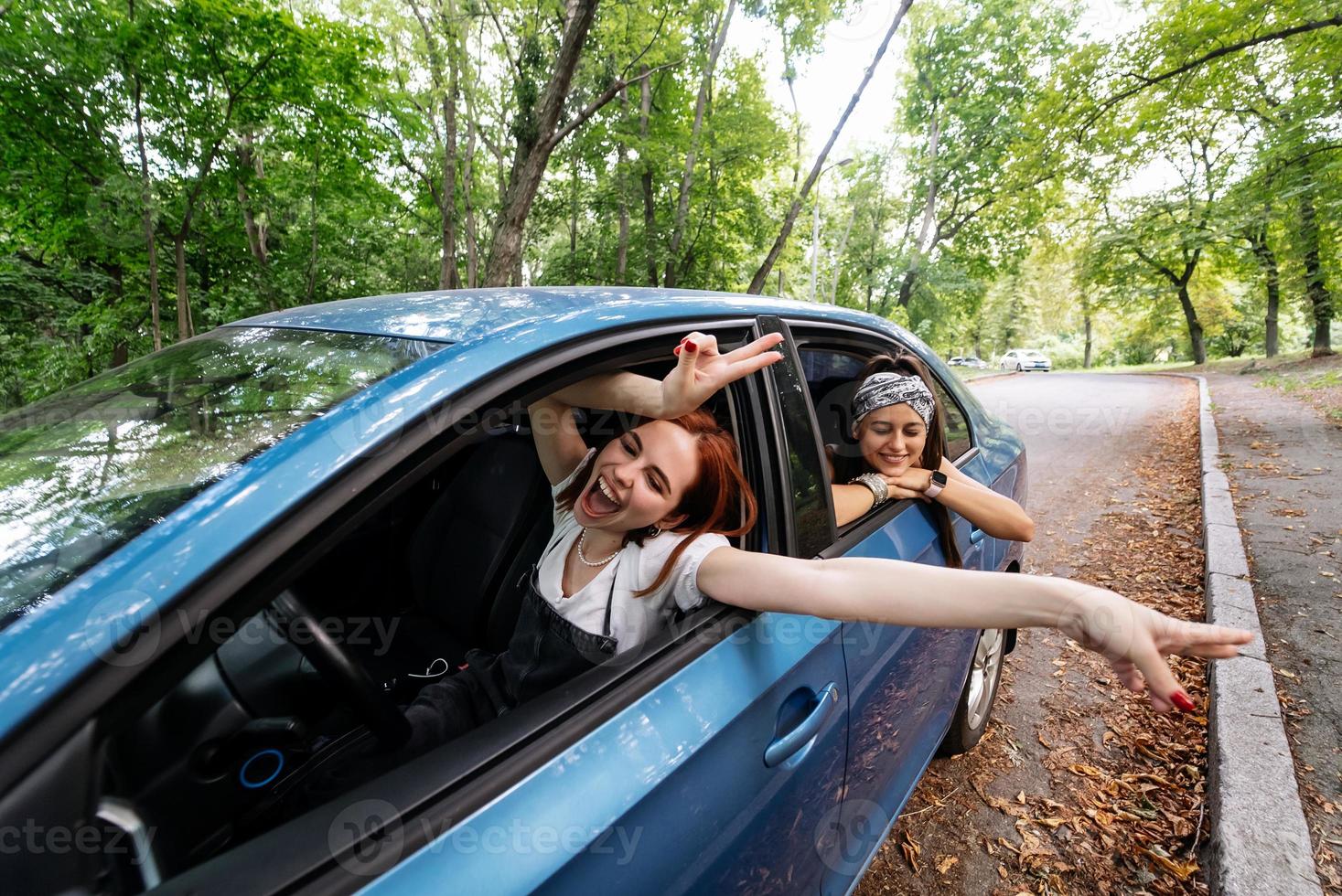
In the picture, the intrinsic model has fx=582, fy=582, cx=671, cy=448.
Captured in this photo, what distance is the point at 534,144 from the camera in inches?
252

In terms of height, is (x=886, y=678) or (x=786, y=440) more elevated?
(x=786, y=440)

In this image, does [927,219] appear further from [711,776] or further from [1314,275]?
[711,776]

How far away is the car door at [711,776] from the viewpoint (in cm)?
77

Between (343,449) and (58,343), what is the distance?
45.5 feet

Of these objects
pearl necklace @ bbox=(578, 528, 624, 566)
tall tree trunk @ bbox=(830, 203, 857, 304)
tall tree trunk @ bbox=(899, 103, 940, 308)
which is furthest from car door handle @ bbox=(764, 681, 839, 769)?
tall tree trunk @ bbox=(830, 203, 857, 304)

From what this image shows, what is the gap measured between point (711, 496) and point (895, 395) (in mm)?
932

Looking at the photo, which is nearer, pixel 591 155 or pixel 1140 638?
pixel 1140 638

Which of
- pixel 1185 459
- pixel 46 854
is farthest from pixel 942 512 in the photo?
pixel 1185 459

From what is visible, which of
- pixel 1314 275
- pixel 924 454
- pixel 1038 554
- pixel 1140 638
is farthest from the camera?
pixel 1314 275

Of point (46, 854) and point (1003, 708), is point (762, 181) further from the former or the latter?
point (46, 854)

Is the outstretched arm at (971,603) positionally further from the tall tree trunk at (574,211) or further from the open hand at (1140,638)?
the tall tree trunk at (574,211)

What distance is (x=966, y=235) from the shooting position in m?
19.8

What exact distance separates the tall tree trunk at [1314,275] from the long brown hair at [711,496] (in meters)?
9.02

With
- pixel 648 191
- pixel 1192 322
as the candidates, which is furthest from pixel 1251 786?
pixel 1192 322
